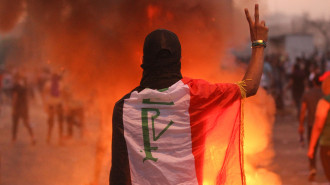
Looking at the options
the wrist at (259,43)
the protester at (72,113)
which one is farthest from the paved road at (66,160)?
the wrist at (259,43)

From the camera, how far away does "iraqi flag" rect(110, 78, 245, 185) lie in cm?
182

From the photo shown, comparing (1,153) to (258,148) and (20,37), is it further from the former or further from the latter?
(258,148)

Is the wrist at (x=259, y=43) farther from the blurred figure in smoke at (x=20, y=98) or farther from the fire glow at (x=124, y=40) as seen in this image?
the blurred figure in smoke at (x=20, y=98)

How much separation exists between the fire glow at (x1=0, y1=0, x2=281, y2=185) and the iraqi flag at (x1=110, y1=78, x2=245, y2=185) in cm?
174

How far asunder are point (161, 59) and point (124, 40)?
7.23 ft

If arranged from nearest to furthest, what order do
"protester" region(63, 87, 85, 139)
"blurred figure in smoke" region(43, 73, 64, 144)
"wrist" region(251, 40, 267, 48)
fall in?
1. "wrist" region(251, 40, 267, 48)
2. "blurred figure in smoke" region(43, 73, 64, 144)
3. "protester" region(63, 87, 85, 139)

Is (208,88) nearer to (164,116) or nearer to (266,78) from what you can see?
(164,116)

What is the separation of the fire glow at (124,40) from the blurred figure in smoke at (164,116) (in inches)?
68.9

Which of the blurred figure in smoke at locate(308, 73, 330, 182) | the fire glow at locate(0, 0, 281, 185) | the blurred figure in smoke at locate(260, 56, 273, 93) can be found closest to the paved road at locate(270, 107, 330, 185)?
the blurred figure in smoke at locate(308, 73, 330, 182)

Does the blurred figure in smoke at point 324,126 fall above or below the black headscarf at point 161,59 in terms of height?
below

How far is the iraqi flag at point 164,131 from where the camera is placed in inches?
71.6

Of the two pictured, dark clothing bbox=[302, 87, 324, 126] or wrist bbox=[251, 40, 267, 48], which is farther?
dark clothing bbox=[302, 87, 324, 126]

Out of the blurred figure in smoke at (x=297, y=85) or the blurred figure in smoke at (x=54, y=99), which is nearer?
the blurred figure in smoke at (x=54, y=99)

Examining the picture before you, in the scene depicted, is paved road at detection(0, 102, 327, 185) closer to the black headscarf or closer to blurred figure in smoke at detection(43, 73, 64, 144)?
blurred figure in smoke at detection(43, 73, 64, 144)
